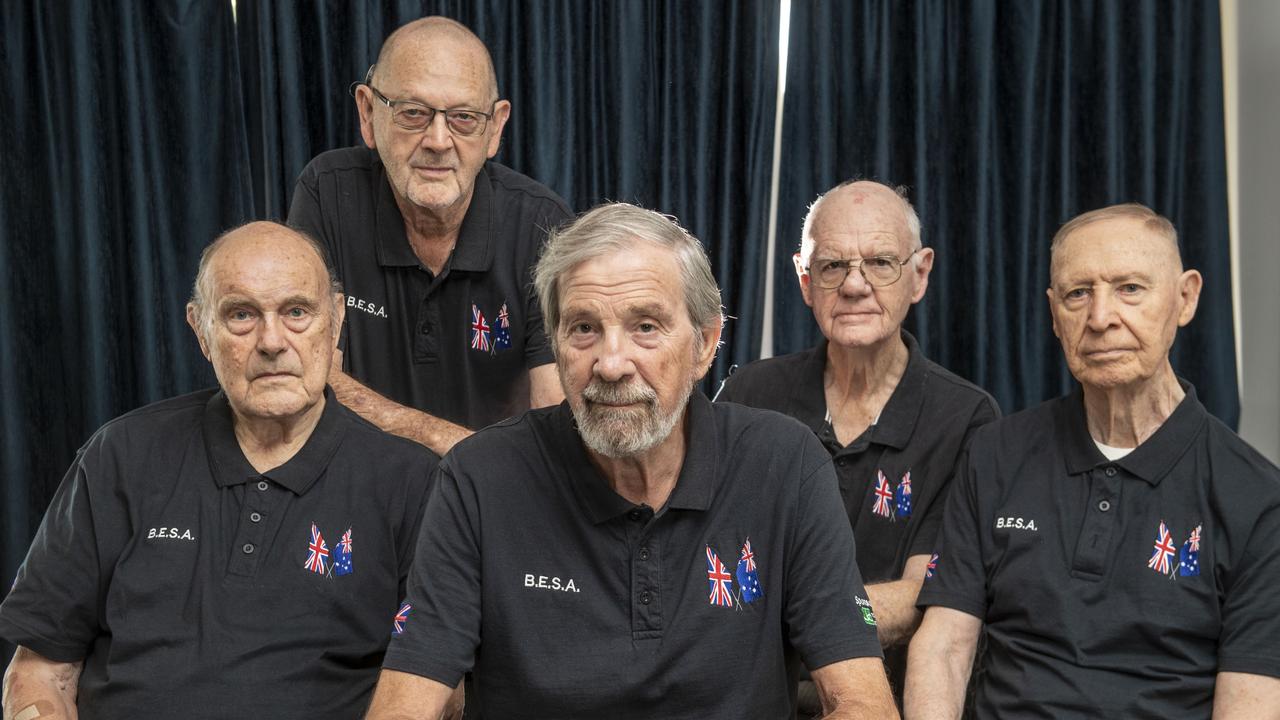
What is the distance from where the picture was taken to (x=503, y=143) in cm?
397

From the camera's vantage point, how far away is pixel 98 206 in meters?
3.81

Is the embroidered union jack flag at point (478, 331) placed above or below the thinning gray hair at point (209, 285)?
below

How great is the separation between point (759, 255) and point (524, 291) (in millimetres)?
1205

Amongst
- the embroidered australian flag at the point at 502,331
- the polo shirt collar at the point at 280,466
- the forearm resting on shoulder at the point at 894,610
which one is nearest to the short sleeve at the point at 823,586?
the forearm resting on shoulder at the point at 894,610

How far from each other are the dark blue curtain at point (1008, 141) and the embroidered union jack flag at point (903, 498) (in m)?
1.35

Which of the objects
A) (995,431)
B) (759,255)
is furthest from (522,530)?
(759,255)

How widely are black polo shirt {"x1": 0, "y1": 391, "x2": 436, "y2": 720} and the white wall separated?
278 cm

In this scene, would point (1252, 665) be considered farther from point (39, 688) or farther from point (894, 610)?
point (39, 688)

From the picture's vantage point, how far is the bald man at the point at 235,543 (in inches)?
86.9

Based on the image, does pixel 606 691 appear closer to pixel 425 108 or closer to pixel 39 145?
pixel 425 108

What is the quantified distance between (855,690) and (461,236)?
4.98 ft

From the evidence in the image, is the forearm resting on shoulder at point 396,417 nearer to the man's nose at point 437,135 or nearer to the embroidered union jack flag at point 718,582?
the man's nose at point 437,135

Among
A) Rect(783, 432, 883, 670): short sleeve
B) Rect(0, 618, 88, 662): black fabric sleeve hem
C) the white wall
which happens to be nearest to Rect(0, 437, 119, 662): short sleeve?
Rect(0, 618, 88, 662): black fabric sleeve hem

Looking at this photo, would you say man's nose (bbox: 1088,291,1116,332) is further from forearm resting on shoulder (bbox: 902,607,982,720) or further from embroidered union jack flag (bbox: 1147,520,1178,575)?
forearm resting on shoulder (bbox: 902,607,982,720)
